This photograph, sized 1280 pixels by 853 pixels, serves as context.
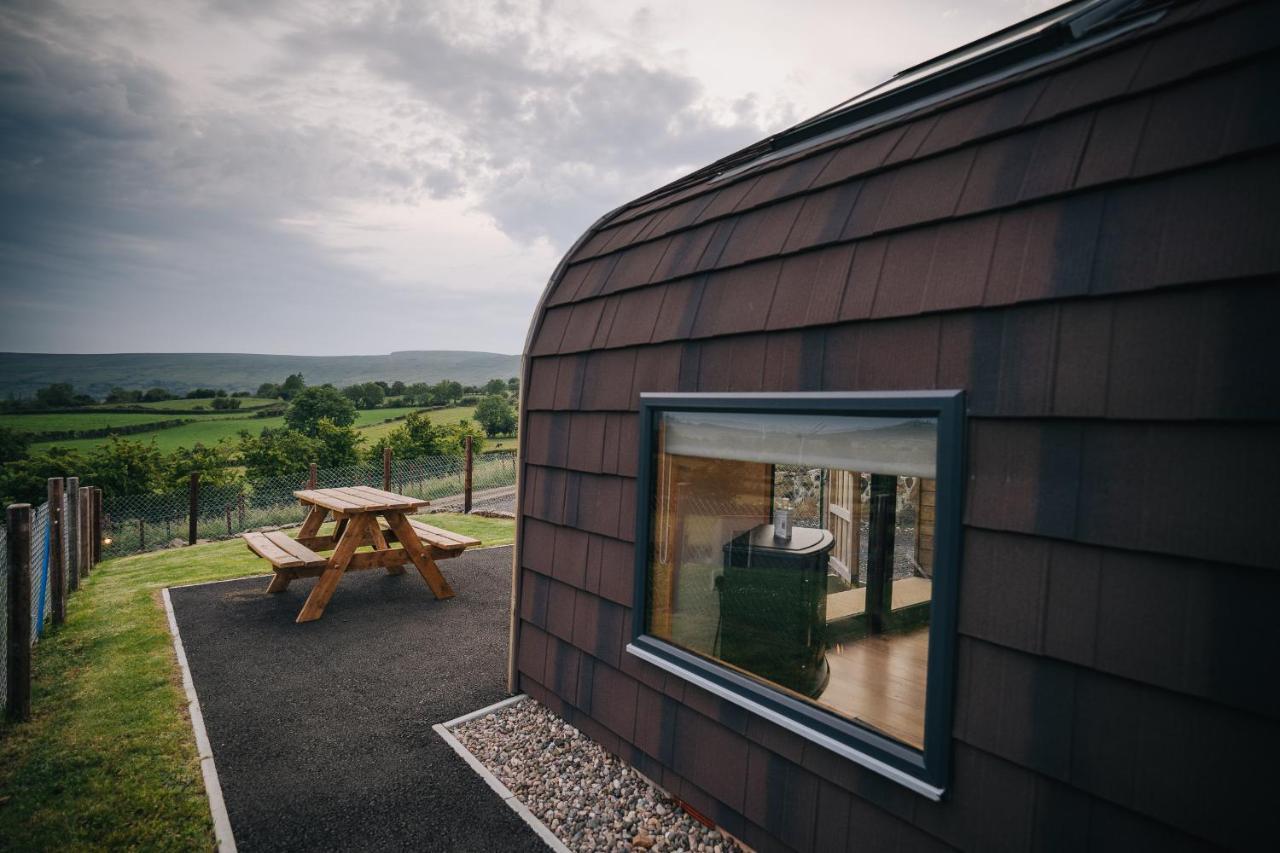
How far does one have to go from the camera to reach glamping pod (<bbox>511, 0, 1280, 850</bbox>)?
3.99ft

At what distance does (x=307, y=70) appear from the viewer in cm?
1216

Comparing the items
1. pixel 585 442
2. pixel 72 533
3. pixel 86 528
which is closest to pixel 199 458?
pixel 86 528

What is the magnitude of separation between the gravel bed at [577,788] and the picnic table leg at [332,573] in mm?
2445

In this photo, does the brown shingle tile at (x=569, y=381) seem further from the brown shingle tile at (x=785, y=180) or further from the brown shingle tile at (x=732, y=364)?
the brown shingle tile at (x=785, y=180)

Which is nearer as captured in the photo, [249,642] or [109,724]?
[109,724]

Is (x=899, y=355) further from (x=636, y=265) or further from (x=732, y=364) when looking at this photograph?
(x=636, y=265)

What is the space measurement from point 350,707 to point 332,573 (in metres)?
1.84

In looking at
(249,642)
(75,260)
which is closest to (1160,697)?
(249,642)

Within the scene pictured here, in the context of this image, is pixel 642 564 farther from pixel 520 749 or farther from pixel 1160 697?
pixel 1160 697

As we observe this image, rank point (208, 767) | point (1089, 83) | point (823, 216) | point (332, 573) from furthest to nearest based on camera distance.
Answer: point (332, 573) → point (208, 767) → point (823, 216) → point (1089, 83)

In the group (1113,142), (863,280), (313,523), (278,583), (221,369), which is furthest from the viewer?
(221,369)

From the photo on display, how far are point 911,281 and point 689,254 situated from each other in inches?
44.9

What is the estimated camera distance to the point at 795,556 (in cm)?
246

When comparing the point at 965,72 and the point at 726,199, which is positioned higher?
the point at 965,72
